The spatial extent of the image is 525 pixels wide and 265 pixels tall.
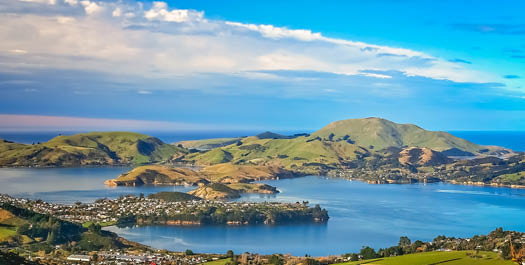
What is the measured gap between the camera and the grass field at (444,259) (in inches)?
2235

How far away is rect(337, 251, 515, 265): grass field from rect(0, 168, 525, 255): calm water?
16451 mm

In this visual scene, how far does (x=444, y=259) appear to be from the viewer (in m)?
58.9

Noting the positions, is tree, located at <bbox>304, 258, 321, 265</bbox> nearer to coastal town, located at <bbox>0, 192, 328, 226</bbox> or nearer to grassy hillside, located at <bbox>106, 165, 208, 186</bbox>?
coastal town, located at <bbox>0, 192, 328, 226</bbox>

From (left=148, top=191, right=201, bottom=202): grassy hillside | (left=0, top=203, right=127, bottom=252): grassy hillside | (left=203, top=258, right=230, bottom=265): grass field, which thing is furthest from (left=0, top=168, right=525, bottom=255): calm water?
(left=148, top=191, right=201, bottom=202): grassy hillside

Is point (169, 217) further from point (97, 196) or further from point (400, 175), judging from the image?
point (400, 175)

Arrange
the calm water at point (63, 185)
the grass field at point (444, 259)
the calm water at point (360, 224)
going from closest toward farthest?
the grass field at point (444, 259) < the calm water at point (360, 224) < the calm water at point (63, 185)

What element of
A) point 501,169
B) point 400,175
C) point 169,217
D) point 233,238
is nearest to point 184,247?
point 233,238

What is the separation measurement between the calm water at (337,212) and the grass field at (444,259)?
54.0 feet

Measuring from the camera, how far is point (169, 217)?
99812 mm

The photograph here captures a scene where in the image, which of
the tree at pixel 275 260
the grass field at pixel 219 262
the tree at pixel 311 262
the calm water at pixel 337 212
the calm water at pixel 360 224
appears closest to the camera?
the tree at pixel 311 262

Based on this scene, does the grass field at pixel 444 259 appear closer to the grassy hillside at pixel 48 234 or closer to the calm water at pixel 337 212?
the calm water at pixel 337 212

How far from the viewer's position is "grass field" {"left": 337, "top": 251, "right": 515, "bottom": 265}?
2235 inches

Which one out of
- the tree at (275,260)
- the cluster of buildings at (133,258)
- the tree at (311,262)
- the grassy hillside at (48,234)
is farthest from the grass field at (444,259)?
the grassy hillside at (48,234)

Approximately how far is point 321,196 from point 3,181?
76.4 m
